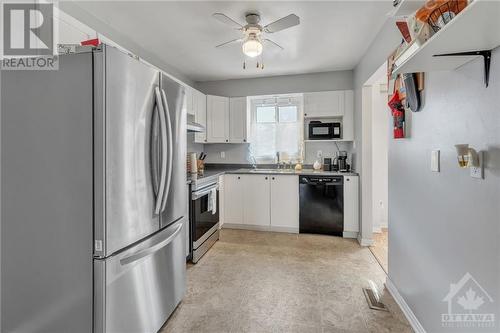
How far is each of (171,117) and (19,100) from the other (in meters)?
0.82

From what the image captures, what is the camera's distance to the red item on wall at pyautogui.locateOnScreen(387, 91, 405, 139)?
1.91 meters

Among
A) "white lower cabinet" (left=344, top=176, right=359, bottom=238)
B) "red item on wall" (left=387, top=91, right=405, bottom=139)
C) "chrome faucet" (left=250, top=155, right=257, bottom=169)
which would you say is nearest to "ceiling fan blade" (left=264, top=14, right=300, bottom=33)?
"red item on wall" (left=387, top=91, right=405, bottom=139)

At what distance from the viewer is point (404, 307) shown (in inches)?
76.2

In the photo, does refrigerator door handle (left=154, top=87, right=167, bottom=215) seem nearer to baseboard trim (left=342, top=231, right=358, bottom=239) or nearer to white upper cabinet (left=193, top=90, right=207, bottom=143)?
white upper cabinet (left=193, top=90, right=207, bottom=143)

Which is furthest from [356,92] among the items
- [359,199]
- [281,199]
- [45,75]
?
[45,75]

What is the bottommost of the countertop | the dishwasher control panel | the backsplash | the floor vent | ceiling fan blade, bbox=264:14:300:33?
the floor vent

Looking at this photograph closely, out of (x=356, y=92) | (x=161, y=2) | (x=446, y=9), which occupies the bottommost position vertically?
(x=446, y=9)

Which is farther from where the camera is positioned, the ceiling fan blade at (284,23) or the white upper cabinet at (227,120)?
the white upper cabinet at (227,120)

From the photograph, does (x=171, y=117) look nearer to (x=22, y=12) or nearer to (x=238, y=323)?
(x=22, y=12)

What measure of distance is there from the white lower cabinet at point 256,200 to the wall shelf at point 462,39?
111 inches

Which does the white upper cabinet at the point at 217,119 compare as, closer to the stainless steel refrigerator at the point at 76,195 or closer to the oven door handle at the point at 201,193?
the oven door handle at the point at 201,193

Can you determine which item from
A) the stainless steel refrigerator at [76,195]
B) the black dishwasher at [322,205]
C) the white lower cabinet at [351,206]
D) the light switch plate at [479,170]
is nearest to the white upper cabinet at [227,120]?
the black dishwasher at [322,205]

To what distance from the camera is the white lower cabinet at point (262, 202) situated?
3838 millimetres

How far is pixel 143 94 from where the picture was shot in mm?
1502
